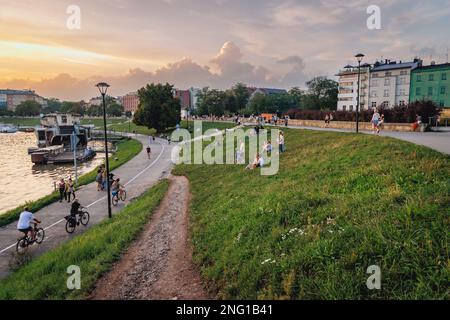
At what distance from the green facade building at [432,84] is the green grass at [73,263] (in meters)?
75.5

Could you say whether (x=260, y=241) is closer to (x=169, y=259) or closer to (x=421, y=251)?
(x=169, y=259)

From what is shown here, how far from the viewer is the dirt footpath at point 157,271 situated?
844cm

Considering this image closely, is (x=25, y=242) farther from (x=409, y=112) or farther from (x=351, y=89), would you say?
(x=351, y=89)

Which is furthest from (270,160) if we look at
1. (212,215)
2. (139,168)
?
(139,168)

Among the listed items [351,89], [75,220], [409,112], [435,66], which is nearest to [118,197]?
[75,220]

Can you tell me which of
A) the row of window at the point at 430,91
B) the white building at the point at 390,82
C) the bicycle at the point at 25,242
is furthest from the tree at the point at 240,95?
the bicycle at the point at 25,242

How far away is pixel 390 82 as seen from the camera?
82.1m

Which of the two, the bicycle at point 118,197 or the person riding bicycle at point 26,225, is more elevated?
the person riding bicycle at point 26,225

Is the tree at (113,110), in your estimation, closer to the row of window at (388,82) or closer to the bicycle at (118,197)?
the row of window at (388,82)

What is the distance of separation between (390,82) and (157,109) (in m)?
61.7

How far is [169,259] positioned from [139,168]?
1127 inches

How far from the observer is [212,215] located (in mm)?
14266

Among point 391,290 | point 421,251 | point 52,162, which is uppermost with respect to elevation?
point 421,251

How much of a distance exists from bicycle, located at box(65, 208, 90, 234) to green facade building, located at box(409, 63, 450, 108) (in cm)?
7481
